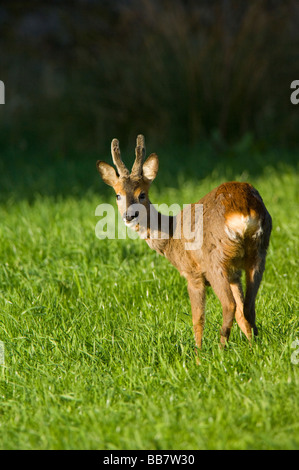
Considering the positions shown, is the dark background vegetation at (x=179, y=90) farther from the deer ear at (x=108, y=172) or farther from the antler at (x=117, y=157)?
the antler at (x=117, y=157)

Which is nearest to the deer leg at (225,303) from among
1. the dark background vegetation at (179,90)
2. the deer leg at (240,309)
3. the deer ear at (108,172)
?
the deer leg at (240,309)

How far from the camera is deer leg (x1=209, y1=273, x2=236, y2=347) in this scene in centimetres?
322

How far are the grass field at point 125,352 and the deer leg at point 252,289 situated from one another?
0.13 metres

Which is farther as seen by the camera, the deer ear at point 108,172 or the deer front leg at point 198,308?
the deer ear at point 108,172

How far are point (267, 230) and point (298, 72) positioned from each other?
654cm

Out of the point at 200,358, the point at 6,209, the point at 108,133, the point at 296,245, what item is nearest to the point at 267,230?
the point at 200,358

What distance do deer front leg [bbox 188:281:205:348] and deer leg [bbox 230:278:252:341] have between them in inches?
6.7

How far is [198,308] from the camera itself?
3.54m

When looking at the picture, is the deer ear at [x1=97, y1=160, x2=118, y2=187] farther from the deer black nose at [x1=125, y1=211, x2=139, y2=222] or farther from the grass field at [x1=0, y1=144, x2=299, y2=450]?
the grass field at [x1=0, y1=144, x2=299, y2=450]

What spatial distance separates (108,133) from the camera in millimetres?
9914

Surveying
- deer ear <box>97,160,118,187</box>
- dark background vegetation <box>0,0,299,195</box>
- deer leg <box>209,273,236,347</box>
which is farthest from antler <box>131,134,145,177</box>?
dark background vegetation <box>0,0,299,195</box>

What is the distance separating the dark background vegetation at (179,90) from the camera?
9000 millimetres

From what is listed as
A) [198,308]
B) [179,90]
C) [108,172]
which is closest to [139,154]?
[108,172]
